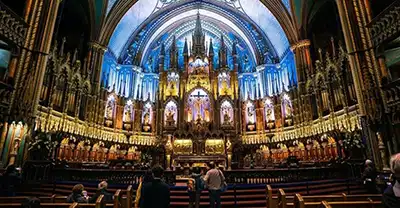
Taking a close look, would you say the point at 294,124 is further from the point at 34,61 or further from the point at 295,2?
the point at 34,61

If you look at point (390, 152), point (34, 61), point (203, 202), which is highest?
point (34, 61)

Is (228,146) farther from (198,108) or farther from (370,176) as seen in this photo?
(370,176)

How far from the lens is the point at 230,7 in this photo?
26.4 meters

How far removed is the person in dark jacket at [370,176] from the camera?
883cm

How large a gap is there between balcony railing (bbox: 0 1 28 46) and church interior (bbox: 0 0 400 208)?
0.06m

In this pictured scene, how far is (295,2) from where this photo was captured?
20328mm

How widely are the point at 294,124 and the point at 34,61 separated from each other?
61.0 ft

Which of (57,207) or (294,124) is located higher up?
(294,124)

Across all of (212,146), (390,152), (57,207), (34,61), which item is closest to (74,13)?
(34,61)

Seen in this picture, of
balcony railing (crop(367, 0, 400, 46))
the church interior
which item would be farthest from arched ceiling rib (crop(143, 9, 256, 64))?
balcony railing (crop(367, 0, 400, 46))

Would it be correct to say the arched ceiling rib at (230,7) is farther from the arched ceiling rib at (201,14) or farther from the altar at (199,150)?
the altar at (199,150)

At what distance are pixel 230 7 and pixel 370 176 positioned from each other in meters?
22.4

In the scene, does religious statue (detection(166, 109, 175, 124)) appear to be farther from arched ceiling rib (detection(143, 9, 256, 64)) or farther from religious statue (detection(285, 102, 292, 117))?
religious statue (detection(285, 102, 292, 117))

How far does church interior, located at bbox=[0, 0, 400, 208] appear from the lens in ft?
37.5
